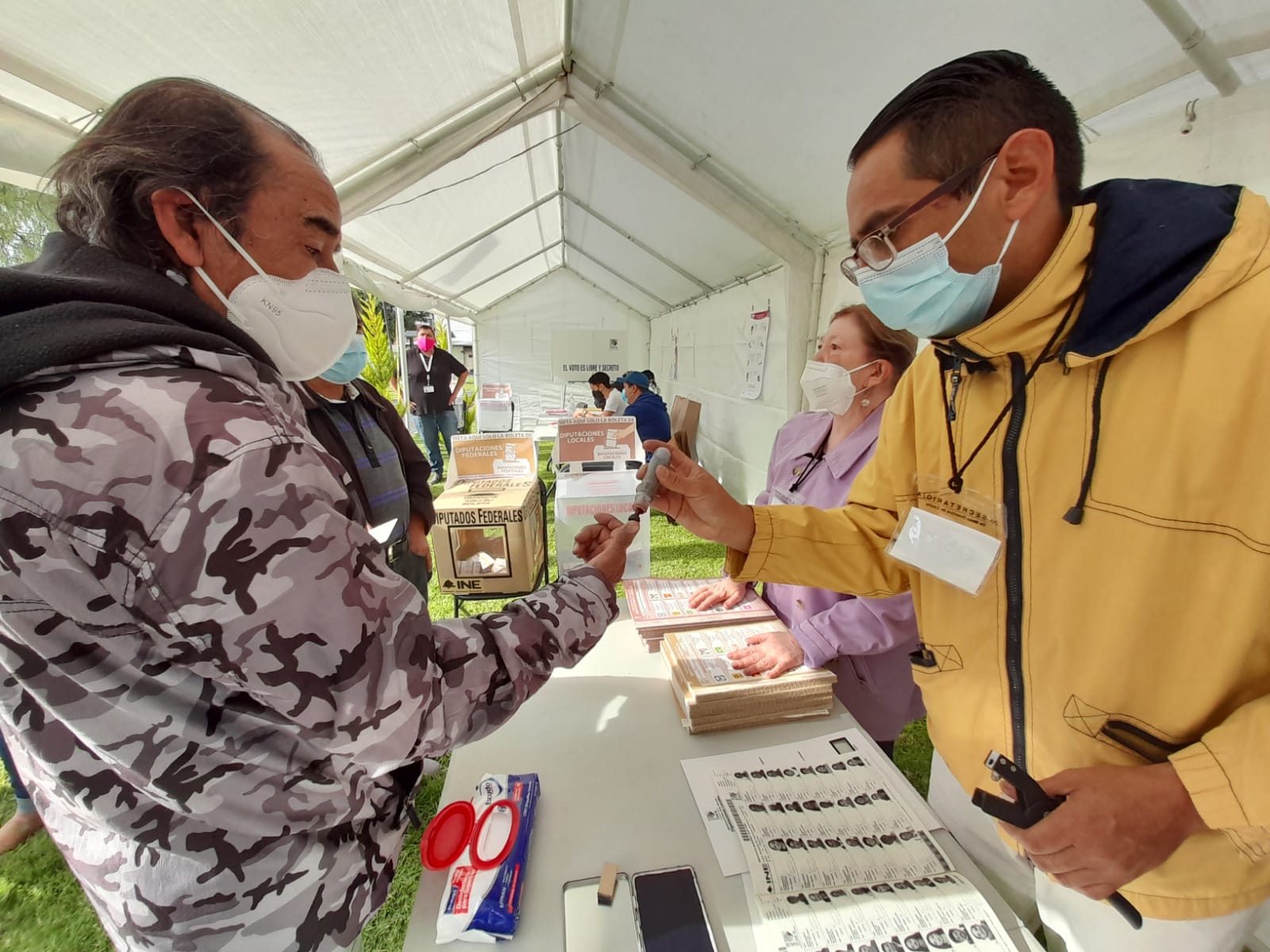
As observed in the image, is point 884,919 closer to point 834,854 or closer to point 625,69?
point 834,854

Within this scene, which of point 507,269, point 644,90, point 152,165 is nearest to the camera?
point 152,165

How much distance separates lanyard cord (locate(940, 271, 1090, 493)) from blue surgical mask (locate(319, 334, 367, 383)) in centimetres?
163

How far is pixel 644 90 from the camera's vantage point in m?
3.26

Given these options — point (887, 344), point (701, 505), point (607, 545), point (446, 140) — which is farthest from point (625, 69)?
point (607, 545)

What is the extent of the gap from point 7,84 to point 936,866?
11.3 ft

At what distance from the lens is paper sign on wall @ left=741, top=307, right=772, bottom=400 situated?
446 centimetres

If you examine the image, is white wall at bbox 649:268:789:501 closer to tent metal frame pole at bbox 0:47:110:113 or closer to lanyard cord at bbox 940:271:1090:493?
lanyard cord at bbox 940:271:1090:493

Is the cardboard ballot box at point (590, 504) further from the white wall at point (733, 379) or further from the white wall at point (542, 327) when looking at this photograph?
the white wall at point (542, 327)

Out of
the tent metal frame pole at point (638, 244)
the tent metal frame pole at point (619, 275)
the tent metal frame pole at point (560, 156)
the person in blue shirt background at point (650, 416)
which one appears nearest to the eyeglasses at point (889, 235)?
the tent metal frame pole at point (560, 156)

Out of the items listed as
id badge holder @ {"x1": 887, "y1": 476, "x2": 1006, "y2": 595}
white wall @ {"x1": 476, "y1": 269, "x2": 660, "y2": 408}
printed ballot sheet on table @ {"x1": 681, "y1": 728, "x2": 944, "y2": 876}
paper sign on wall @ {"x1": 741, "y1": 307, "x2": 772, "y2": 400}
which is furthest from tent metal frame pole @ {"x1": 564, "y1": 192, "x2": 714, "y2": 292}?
printed ballot sheet on table @ {"x1": 681, "y1": 728, "x2": 944, "y2": 876}

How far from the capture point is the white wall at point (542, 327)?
10570 millimetres

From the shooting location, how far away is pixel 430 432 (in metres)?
6.69

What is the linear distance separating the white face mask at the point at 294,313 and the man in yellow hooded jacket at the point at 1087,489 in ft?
3.24

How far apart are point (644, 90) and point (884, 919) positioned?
4.02 m
